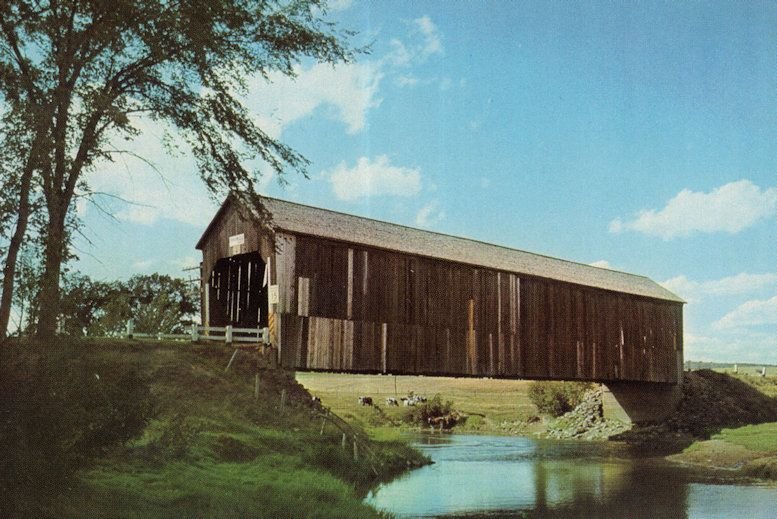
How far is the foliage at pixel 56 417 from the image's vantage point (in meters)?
8.30

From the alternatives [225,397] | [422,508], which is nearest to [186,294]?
[225,397]

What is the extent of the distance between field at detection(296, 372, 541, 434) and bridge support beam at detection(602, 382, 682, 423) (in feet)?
24.0

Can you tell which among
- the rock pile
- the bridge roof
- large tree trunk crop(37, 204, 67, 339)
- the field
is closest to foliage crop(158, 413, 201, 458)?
large tree trunk crop(37, 204, 67, 339)

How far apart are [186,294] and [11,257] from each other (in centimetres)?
3250

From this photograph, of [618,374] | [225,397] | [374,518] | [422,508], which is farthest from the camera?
[618,374]

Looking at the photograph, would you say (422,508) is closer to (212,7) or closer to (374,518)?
(374,518)

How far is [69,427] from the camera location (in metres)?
8.98

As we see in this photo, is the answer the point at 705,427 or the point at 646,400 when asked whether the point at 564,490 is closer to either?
the point at 705,427

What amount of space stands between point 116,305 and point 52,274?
54.5ft

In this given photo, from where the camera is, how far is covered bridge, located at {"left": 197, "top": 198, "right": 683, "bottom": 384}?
2377 cm

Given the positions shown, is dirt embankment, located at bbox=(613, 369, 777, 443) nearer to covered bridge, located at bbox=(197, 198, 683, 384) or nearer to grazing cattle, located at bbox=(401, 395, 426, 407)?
covered bridge, located at bbox=(197, 198, 683, 384)

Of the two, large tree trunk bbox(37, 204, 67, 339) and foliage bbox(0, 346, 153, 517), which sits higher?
large tree trunk bbox(37, 204, 67, 339)

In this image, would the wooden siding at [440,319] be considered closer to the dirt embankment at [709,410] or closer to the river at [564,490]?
the dirt embankment at [709,410]

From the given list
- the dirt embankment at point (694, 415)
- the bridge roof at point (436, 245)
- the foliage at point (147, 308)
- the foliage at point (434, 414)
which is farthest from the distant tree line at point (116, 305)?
the dirt embankment at point (694, 415)
